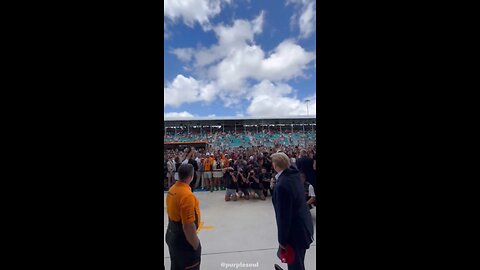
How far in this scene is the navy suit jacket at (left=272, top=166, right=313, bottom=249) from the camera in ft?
5.95

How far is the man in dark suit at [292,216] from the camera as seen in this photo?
71.5 inches

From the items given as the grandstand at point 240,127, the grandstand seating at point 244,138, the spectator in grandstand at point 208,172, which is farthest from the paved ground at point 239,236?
the grandstand at point 240,127

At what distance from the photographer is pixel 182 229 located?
66.0 inches

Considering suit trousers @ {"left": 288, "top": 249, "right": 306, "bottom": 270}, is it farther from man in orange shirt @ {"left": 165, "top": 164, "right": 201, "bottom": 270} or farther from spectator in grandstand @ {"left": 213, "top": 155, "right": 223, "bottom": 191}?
spectator in grandstand @ {"left": 213, "top": 155, "right": 223, "bottom": 191}

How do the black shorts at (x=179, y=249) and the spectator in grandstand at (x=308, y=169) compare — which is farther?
the spectator in grandstand at (x=308, y=169)

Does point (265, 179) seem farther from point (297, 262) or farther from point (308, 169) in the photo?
point (297, 262)

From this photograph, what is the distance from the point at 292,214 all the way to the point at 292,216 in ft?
0.07

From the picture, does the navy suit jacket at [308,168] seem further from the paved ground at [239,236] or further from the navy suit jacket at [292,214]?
the navy suit jacket at [292,214]

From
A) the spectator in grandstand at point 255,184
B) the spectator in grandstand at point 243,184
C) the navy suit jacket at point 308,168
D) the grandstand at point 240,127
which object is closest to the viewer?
the navy suit jacket at point 308,168

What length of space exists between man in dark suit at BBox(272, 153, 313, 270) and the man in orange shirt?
2.36 ft

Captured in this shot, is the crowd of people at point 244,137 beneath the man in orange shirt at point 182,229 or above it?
above
